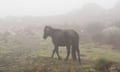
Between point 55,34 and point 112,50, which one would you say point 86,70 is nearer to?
point 55,34

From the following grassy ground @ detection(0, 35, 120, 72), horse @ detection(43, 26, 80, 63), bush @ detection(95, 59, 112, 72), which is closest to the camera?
bush @ detection(95, 59, 112, 72)

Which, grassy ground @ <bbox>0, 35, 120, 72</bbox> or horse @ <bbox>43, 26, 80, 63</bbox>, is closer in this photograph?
grassy ground @ <bbox>0, 35, 120, 72</bbox>

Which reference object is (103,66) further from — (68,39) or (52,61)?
(52,61)

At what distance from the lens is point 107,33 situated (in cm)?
2873

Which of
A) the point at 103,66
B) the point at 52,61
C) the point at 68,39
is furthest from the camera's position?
Answer: the point at 52,61

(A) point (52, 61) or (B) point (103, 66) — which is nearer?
(B) point (103, 66)

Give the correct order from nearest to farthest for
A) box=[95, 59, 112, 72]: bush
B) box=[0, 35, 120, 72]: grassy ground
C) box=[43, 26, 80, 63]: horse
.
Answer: box=[95, 59, 112, 72]: bush → box=[0, 35, 120, 72]: grassy ground → box=[43, 26, 80, 63]: horse

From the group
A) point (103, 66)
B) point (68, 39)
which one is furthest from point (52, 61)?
point (103, 66)

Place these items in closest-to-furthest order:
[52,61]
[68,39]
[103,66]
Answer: [103,66]
[68,39]
[52,61]

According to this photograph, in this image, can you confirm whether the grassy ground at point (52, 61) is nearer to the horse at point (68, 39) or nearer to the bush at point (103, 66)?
the bush at point (103, 66)

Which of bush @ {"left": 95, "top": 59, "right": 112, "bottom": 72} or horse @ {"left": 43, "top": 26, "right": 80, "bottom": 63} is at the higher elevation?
horse @ {"left": 43, "top": 26, "right": 80, "bottom": 63}

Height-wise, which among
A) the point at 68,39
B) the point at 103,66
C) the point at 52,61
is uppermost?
the point at 68,39

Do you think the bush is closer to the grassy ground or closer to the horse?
the grassy ground

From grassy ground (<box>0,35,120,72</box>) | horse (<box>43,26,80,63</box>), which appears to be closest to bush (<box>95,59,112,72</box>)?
grassy ground (<box>0,35,120,72</box>)
